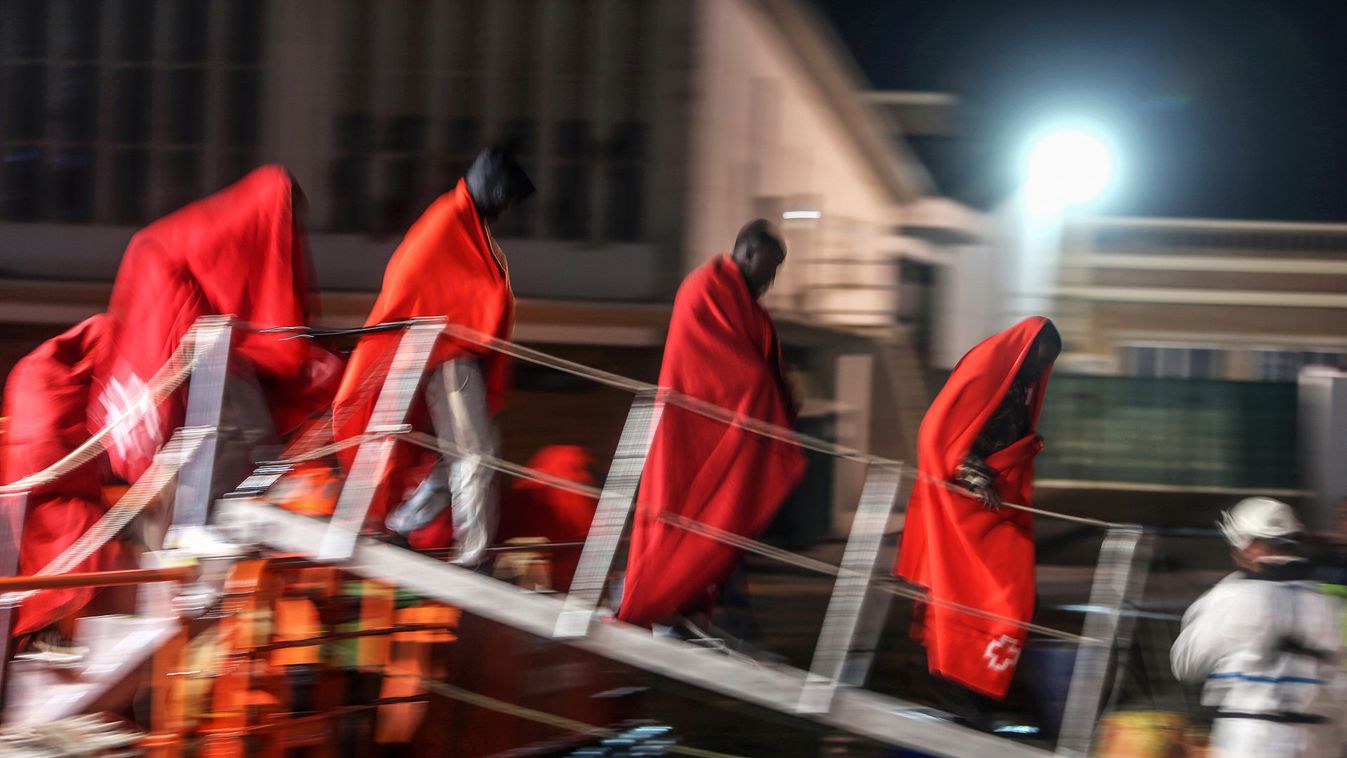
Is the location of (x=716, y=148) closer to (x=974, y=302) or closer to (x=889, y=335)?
(x=889, y=335)

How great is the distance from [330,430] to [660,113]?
559 cm

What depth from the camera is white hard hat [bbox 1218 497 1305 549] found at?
3.92 metres

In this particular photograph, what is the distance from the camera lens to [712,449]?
177 inches

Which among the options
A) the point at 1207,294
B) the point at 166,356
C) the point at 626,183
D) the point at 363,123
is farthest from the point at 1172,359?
the point at 166,356

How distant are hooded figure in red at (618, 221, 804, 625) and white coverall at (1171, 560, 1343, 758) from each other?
142cm

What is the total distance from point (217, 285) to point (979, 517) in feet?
8.59

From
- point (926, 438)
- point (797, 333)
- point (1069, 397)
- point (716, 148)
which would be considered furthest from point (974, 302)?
point (926, 438)

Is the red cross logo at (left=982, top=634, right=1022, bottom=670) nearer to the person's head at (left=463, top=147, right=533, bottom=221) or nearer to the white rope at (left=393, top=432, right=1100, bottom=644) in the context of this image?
the white rope at (left=393, top=432, right=1100, bottom=644)

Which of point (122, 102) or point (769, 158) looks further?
point (769, 158)

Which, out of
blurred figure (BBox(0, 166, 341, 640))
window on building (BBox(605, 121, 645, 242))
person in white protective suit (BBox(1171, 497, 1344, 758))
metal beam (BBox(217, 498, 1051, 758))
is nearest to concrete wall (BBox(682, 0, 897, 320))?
window on building (BBox(605, 121, 645, 242))

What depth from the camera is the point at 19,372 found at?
459cm

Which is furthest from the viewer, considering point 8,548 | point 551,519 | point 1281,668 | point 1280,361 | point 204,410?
point 1280,361

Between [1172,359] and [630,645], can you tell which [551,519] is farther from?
[1172,359]

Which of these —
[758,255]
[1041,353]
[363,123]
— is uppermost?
[363,123]
